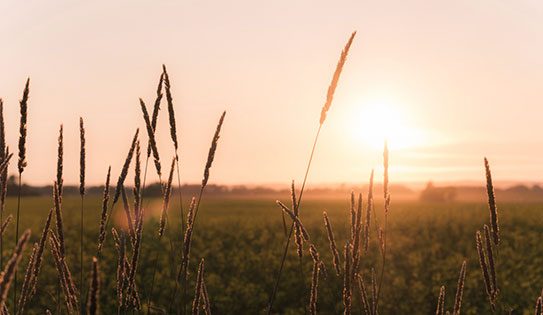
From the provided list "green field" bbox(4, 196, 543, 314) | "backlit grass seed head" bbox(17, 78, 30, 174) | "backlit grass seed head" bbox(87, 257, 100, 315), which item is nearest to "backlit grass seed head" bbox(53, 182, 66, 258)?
"backlit grass seed head" bbox(17, 78, 30, 174)

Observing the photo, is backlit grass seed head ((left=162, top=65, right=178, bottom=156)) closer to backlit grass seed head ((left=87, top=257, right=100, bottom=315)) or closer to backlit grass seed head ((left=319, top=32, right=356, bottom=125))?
backlit grass seed head ((left=319, top=32, right=356, bottom=125))

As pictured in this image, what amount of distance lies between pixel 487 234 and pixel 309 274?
23.7ft

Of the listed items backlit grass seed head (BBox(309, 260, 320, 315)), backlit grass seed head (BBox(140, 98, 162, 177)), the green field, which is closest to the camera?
backlit grass seed head (BBox(309, 260, 320, 315))

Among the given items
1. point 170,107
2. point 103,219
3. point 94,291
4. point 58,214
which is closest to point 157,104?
point 170,107

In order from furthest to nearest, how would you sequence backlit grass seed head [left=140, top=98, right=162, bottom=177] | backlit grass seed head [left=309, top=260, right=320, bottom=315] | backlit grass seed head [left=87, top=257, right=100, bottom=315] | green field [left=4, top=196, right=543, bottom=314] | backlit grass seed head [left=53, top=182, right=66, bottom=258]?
green field [left=4, top=196, right=543, bottom=314] → backlit grass seed head [left=140, top=98, right=162, bottom=177] → backlit grass seed head [left=309, top=260, right=320, bottom=315] → backlit grass seed head [left=53, top=182, right=66, bottom=258] → backlit grass seed head [left=87, top=257, right=100, bottom=315]

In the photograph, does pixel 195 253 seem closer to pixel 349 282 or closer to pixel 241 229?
pixel 241 229

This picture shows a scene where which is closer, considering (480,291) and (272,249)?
(480,291)

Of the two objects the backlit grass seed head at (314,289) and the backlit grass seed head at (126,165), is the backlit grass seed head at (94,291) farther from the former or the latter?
the backlit grass seed head at (126,165)

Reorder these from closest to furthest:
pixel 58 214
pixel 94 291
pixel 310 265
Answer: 1. pixel 94 291
2. pixel 58 214
3. pixel 310 265

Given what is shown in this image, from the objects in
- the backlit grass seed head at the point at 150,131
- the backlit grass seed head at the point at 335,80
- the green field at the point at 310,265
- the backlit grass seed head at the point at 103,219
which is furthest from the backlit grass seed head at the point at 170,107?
the green field at the point at 310,265

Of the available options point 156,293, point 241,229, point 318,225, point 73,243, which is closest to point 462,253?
point 318,225

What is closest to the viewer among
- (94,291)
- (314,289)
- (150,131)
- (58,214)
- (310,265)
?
(94,291)

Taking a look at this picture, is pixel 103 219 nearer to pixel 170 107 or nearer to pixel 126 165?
pixel 126 165

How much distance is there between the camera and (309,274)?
926cm
